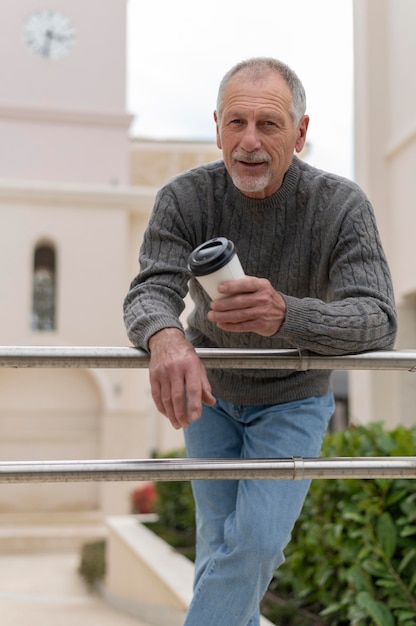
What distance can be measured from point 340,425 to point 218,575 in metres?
15.4

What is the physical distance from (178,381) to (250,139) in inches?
24.9

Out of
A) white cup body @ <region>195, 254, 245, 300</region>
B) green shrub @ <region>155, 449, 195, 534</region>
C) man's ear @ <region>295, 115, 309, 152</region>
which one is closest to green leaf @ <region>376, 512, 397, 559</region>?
man's ear @ <region>295, 115, 309, 152</region>

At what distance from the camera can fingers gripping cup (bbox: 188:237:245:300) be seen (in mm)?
1657

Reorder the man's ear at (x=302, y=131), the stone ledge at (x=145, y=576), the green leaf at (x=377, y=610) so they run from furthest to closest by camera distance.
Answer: the stone ledge at (x=145, y=576)
the green leaf at (x=377, y=610)
the man's ear at (x=302, y=131)

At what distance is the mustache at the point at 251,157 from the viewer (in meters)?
2.02

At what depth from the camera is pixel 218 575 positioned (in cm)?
208

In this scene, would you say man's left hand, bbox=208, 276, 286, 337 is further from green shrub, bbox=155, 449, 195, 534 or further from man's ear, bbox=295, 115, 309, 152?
green shrub, bbox=155, 449, 195, 534

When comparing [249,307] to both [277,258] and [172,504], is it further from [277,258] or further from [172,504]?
[172,504]

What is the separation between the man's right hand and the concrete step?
1216cm

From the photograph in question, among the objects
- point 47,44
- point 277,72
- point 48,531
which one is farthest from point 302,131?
point 47,44

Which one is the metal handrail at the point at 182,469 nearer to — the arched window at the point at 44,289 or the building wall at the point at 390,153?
the building wall at the point at 390,153

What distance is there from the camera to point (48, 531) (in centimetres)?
1373

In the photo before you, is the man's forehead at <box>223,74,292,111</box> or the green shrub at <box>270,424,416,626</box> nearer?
the man's forehead at <box>223,74,292,111</box>

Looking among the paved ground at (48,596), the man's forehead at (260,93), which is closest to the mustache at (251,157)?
the man's forehead at (260,93)
